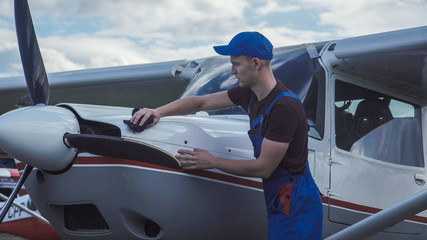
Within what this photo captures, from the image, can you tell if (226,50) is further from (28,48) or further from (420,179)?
(420,179)

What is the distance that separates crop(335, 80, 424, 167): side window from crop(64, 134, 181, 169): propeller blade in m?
1.56

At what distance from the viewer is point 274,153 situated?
2.99 m

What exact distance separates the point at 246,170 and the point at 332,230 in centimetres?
141

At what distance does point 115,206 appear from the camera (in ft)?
10.6

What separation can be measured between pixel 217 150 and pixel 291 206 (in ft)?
2.04

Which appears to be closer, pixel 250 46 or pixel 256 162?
pixel 256 162

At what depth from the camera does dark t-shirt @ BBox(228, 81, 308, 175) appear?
9.82 feet

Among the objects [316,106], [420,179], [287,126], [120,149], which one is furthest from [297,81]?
[120,149]

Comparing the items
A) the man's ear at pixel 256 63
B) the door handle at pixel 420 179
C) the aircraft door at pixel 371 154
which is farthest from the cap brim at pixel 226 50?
the door handle at pixel 420 179

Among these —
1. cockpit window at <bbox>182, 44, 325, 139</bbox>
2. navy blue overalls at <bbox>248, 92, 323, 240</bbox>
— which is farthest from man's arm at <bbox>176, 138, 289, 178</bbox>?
cockpit window at <bbox>182, 44, 325, 139</bbox>

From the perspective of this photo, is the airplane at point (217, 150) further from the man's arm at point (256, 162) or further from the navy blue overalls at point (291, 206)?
the navy blue overalls at point (291, 206)

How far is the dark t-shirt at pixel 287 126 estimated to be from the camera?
9.82ft

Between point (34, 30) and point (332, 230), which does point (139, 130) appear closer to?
point (34, 30)

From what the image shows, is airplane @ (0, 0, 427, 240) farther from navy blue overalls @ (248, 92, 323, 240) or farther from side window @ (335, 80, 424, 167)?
navy blue overalls @ (248, 92, 323, 240)
